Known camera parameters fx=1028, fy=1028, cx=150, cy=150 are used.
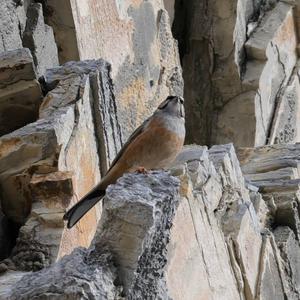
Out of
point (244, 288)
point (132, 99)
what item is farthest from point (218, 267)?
point (132, 99)

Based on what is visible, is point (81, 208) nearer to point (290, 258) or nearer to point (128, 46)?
point (290, 258)

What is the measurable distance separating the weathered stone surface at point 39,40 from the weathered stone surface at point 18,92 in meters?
0.62

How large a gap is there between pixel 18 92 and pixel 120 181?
4.92 feet

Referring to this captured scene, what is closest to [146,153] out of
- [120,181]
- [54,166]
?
[54,166]

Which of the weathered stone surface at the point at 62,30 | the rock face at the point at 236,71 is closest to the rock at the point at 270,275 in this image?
the weathered stone surface at the point at 62,30

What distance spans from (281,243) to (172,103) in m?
2.04

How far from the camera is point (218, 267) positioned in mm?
4887

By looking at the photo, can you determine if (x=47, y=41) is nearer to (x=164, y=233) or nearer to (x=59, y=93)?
(x=59, y=93)

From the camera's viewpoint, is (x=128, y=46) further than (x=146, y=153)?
Yes

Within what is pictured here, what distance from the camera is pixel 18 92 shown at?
4629 millimetres

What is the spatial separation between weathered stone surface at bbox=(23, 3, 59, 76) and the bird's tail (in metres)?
1.49

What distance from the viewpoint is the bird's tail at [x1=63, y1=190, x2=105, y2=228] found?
154 inches

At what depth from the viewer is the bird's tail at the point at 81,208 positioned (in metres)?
3.91

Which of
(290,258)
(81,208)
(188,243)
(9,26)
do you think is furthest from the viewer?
(290,258)
